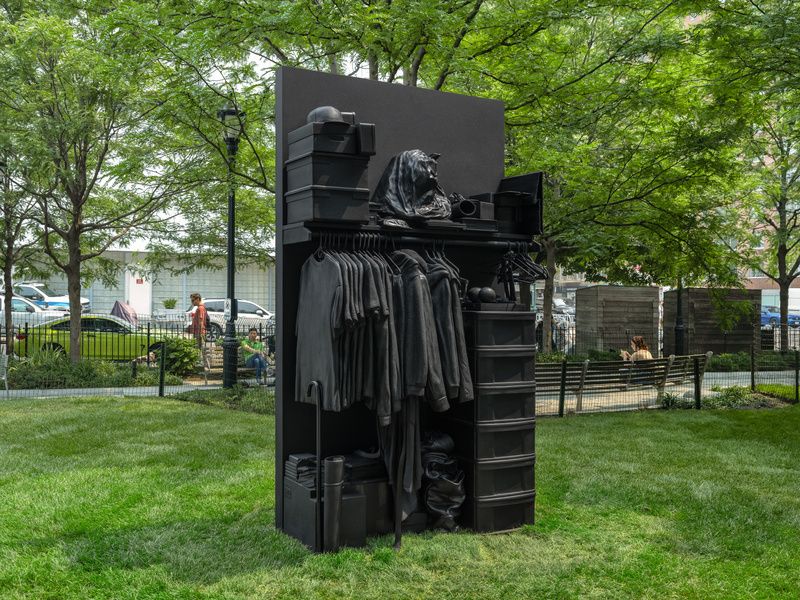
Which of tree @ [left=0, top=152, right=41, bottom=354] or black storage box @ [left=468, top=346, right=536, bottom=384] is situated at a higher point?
tree @ [left=0, top=152, right=41, bottom=354]

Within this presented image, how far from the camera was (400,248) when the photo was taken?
602cm

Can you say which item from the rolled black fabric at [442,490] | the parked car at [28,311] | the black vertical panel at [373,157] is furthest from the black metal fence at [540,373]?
the parked car at [28,311]

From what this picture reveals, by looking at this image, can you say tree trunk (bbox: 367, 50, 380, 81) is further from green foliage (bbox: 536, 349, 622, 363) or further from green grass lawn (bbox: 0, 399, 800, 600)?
green foliage (bbox: 536, 349, 622, 363)

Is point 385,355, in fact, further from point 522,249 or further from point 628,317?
point 628,317

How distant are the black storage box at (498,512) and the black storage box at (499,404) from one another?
2.14 ft

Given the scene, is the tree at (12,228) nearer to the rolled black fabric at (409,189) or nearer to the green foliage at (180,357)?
the green foliage at (180,357)

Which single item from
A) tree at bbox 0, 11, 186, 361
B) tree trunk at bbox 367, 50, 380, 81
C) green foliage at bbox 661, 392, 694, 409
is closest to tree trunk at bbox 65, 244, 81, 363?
tree at bbox 0, 11, 186, 361

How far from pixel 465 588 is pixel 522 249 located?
303 centimetres

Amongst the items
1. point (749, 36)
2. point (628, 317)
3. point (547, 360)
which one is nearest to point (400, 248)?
point (749, 36)

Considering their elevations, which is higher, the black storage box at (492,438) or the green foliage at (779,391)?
the black storage box at (492,438)

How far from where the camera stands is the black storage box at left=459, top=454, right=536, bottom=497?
6.05 m

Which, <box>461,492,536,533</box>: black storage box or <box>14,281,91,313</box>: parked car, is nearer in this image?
<box>461,492,536,533</box>: black storage box

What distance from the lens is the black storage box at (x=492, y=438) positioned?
605 centimetres

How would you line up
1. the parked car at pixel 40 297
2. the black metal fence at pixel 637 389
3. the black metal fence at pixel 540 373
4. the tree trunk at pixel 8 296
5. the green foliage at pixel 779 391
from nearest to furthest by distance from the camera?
the black metal fence at pixel 637 389
the black metal fence at pixel 540 373
the green foliage at pixel 779 391
the tree trunk at pixel 8 296
the parked car at pixel 40 297
